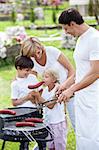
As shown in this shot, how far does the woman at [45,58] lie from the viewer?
4315 millimetres

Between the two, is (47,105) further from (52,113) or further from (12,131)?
(12,131)

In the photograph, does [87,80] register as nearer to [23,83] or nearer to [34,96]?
[34,96]

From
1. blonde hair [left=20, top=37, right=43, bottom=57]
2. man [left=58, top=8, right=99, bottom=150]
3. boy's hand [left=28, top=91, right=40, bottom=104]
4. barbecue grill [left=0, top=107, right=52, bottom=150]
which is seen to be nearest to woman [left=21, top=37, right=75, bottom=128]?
blonde hair [left=20, top=37, right=43, bottom=57]

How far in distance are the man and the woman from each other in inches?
17.3

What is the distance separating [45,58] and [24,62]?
0.19 metres

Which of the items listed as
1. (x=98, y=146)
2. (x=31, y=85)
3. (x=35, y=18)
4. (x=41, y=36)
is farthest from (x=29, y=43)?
(x=35, y=18)

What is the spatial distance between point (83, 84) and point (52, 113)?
2.64 feet

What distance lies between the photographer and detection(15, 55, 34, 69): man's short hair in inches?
173

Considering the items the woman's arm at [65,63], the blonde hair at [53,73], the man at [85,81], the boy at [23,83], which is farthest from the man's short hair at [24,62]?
the man at [85,81]

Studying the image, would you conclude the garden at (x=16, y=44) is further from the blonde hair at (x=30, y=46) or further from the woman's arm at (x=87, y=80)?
the woman's arm at (x=87, y=80)

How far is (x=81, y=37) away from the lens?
153 inches

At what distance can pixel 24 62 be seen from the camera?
442 centimetres

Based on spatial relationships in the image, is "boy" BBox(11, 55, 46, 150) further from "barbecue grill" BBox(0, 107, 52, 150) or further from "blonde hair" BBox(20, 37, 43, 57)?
"barbecue grill" BBox(0, 107, 52, 150)

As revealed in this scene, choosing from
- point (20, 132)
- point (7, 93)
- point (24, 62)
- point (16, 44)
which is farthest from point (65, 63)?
point (16, 44)
